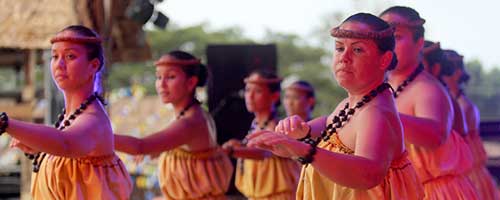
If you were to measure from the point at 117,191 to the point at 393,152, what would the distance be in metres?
1.35

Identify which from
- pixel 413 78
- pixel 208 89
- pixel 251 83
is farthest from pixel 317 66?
pixel 413 78

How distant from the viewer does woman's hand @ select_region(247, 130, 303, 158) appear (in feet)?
9.11

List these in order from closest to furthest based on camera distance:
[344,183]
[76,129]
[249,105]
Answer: [344,183]
[76,129]
[249,105]

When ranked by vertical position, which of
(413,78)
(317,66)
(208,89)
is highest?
(413,78)

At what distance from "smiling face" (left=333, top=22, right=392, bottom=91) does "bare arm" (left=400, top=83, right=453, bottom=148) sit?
0.50 meters

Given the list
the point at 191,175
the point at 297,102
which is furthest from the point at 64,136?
the point at 297,102

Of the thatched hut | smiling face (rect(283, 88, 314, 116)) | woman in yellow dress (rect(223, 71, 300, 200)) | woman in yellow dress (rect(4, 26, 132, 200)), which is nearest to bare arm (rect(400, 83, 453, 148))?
woman in yellow dress (rect(4, 26, 132, 200))

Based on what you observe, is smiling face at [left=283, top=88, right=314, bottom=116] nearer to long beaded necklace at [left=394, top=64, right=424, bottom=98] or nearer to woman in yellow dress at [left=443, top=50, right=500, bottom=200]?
woman in yellow dress at [left=443, top=50, right=500, bottom=200]

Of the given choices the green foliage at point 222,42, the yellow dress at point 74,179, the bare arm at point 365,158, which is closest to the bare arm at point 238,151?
the yellow dress at point 74,179

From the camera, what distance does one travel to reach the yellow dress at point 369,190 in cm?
303

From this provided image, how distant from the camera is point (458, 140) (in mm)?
4305

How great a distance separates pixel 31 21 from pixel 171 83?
2669 mm

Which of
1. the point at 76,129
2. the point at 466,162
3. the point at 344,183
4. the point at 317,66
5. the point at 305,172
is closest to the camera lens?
the point at 344,183

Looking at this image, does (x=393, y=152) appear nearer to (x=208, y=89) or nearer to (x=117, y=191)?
(x=117, y=191)
